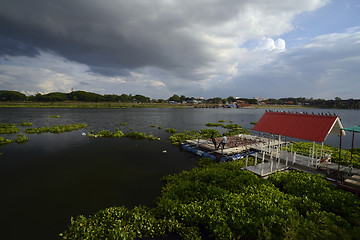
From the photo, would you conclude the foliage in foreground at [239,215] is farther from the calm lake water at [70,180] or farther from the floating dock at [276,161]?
the floating dock at [276,161]

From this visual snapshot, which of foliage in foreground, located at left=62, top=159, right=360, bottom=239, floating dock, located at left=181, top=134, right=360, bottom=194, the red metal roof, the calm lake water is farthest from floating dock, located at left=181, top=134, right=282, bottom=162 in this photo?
foliage in foreground, located at left=62, top=159, right=360, bottom=239

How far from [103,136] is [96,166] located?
702 inches

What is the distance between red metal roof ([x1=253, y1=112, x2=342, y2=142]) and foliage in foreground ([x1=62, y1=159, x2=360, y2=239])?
4178 mm

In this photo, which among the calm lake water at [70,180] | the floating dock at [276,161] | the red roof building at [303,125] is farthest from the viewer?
the red roof building at [303,125]

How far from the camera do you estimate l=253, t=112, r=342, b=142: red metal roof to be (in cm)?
1476

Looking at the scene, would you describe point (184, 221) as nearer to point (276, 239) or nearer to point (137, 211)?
point (137, 211)

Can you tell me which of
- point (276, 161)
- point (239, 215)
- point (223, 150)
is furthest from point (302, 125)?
point (239, 215)

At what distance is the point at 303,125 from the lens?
1625 cm

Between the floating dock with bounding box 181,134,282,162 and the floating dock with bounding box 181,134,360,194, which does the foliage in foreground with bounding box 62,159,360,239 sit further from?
the floating dock with bounding box 181,134,282,162

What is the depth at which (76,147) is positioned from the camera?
92.2 feet

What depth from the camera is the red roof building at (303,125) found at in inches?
581

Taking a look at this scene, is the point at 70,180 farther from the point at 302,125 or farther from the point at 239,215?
the point at 302,125

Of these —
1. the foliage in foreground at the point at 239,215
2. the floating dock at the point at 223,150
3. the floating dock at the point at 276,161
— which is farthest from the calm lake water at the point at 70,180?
the floating dock at the point at 276,161

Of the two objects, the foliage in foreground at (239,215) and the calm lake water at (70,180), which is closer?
the foliage in foreground at (239,215)
